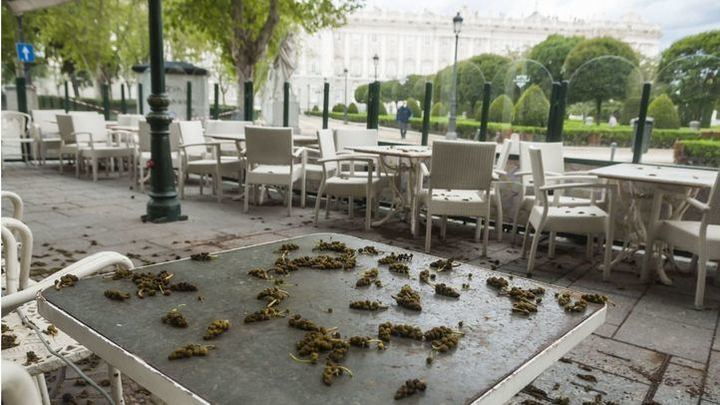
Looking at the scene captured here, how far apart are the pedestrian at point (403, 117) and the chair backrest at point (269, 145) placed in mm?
2625

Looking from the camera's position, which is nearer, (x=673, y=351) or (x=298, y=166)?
(x=673, y=351)

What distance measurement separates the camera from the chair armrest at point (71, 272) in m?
1.36

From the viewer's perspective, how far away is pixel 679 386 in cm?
240

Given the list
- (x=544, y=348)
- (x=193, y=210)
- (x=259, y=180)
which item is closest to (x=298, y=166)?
(x=259, y=180)

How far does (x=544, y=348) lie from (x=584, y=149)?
29.8 ft

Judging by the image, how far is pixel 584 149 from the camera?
9273mm

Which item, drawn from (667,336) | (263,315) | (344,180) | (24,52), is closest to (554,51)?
(24,52)

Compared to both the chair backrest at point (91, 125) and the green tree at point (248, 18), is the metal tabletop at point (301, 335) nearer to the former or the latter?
the chair backrest at point (91, 125)

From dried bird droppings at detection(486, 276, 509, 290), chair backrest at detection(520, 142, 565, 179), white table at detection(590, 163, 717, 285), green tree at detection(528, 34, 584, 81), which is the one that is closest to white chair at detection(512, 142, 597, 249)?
chair backrest at detection(520, 142, 565, 179)

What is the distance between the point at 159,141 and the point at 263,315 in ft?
15.7

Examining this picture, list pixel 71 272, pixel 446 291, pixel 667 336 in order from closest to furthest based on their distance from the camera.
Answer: pixel 446 291 → pixel 71 272 → pixel 667 336

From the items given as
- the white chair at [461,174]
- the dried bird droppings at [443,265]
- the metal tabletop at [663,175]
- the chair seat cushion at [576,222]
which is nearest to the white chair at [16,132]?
the white chair at [461,174]

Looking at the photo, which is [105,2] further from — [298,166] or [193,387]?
[193,387]

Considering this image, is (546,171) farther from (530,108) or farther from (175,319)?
(530,108)
